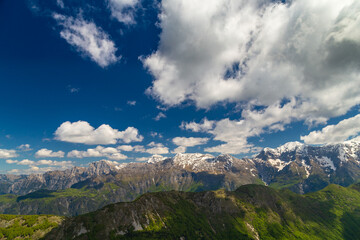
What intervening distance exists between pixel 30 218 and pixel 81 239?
53906 millimetres

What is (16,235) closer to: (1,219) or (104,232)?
(1,219)

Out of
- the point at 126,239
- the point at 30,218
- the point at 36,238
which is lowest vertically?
the point at 126,239

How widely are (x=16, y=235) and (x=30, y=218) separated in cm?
2538

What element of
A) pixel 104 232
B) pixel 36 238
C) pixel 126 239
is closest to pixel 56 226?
pixel 36 238

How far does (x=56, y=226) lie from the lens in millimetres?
181625

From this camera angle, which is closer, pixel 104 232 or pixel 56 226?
pixel 56 226

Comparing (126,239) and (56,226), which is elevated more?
(56,226)

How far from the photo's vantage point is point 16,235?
6250 inches

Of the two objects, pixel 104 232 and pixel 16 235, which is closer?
→ pixel 16 235

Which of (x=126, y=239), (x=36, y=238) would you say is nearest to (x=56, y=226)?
(x=36, y=238)

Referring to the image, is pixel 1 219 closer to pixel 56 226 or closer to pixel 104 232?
pixel 56 226

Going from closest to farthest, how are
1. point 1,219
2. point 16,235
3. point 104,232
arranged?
point 16,235 → point 1,219 → point 104,232

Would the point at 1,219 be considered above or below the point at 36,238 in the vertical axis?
above

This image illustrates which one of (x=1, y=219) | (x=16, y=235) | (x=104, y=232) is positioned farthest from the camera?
(x=104, y=232)
